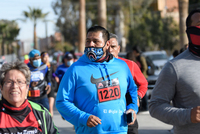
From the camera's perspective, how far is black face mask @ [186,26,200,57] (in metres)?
2.79

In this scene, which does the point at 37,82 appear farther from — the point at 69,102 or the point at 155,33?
the point at 155,33

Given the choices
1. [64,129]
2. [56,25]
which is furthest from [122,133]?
[56,25]

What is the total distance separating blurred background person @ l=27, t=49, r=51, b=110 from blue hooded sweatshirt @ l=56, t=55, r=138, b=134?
4.15 m

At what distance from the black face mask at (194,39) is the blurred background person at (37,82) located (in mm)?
5437

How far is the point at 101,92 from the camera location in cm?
370

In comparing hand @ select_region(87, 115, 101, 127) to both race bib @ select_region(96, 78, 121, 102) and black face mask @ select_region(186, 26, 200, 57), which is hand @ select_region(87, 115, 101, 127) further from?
black face mask @ select_region(186, 26, 200, 57)

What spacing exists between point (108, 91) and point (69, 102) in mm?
432

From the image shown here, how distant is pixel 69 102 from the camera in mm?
3686

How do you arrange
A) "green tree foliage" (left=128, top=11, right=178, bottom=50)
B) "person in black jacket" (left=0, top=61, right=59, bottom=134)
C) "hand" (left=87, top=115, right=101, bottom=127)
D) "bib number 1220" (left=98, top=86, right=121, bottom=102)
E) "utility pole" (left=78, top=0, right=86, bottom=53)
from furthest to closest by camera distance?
1. "green tree foliage" (left=128, top=11, right=178, bottom=50)
2. "utility pole" (left=78, top=0, right=86, bottom=53)
3. "bib number 1220" (left=98, top=86, right=121, bottom=102)
4. "hand" (left=87, top=115, right=101, bottom=127)
5. "person in black jacket" (left=0, top=61, right=59, bottom=134)

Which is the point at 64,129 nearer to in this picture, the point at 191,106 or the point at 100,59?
the point at 100,59

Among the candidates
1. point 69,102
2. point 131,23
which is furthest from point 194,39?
point 131,23

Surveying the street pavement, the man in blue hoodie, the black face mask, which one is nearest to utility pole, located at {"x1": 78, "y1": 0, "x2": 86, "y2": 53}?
the street pavement

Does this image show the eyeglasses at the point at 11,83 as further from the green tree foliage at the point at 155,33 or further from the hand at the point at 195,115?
the green tree foliage at the point at 155,33

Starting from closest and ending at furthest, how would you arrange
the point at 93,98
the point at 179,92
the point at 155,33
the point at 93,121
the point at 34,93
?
the point at 179,92 → the point at 93,121 → the point at 93,98 → the point at 34,93 → the point at 155,33
